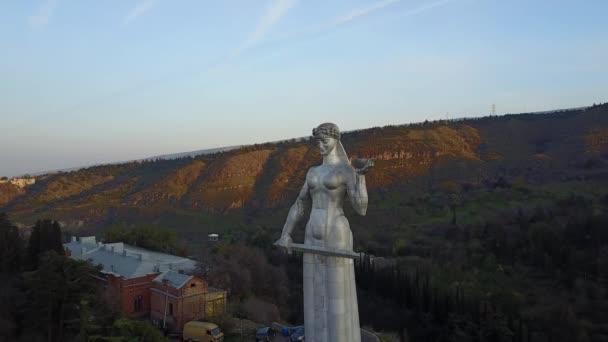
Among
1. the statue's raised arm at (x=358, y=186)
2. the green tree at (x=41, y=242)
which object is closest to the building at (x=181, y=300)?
the green tree at (x=41, y=242)

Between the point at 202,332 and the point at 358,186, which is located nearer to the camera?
the point at 358,186

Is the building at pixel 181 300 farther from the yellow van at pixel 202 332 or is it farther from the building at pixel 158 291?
the yellow van at pixel 202 332

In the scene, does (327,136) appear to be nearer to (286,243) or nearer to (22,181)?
(286,243)

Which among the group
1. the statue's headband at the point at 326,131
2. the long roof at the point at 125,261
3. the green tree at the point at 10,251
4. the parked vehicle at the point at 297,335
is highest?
the statue's headband at the point at 326,131

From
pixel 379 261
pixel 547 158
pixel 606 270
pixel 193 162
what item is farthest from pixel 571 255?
pixel 193 162

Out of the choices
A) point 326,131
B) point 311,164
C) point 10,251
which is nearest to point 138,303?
point 10,251

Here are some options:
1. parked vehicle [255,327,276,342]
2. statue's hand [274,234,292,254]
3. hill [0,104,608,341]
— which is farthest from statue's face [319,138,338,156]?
hill [0,104,608,341]

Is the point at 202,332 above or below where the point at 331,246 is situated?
below

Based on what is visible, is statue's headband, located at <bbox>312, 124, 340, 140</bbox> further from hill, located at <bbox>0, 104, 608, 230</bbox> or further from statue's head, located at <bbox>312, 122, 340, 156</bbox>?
hill, located at <bbox>0, 104, 608, 230</bbox>
